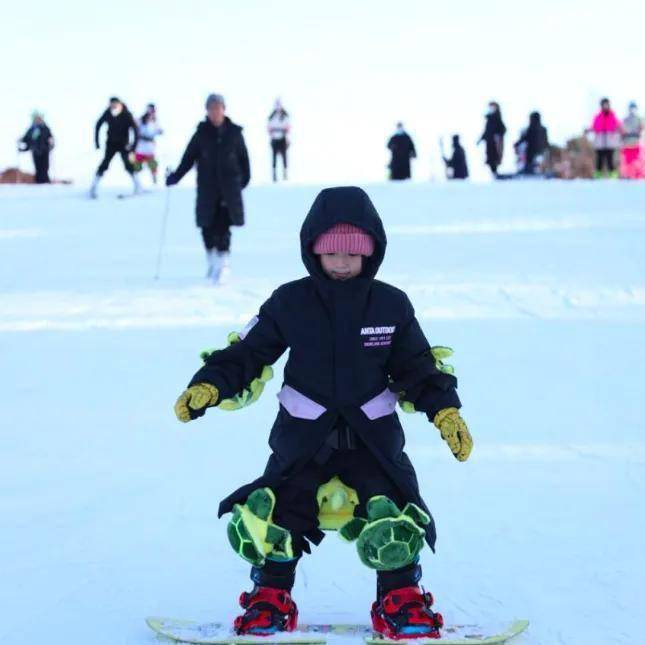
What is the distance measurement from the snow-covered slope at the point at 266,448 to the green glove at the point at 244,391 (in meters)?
0.67

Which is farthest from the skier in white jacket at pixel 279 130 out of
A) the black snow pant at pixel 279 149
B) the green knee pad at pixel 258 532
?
the green knee pad at pixel 258 532

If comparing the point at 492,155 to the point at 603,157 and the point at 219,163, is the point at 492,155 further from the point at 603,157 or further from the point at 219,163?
the point at 219,163

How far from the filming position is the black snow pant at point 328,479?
2.70 m

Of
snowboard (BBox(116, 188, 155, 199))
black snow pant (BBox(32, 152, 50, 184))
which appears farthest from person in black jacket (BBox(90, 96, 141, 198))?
black snow pant (BBox(32, 152, 50, 184))

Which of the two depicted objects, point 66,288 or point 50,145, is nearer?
point 66,288

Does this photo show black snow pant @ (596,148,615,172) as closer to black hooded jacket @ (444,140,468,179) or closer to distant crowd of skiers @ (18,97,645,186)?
distant crowd of skiers @ (18,97,645,186)

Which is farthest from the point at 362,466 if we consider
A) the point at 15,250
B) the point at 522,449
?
the point at 15,250

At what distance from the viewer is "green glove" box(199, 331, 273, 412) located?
9.14ft

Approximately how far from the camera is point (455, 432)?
104 inches

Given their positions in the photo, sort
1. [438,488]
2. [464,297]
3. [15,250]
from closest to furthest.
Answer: [438,488], [464,297], [15,250]

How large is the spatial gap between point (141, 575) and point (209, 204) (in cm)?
620

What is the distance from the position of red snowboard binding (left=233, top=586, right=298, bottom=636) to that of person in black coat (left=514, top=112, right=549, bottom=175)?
1790cm

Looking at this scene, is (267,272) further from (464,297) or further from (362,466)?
(362,466)

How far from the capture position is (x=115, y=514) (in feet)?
12.9
